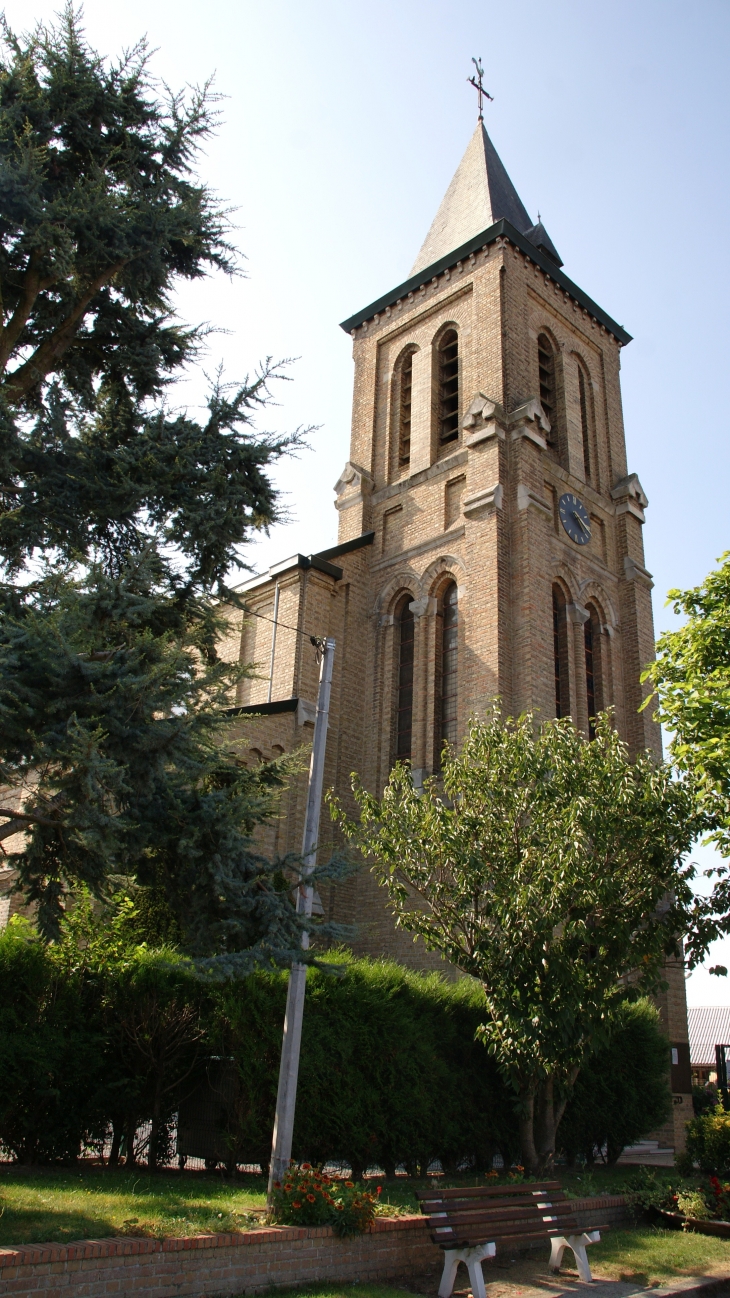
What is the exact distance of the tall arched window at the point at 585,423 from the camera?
2402 cm

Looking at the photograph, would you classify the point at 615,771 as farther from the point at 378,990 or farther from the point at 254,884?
the point at 254,884

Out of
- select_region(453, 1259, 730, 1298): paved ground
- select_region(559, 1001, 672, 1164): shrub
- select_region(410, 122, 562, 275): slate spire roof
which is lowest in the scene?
select_region(453, 1259, 730, 1298): paved ground

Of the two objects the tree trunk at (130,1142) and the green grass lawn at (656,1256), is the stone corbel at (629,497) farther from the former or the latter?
the tree trunk at (130,1142)

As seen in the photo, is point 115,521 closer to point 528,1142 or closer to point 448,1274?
point 448,1274

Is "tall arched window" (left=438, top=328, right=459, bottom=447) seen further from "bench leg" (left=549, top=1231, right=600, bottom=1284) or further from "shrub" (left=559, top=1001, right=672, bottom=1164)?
"bench leg" (left=549, top=1231, right=600, bottom=1284)

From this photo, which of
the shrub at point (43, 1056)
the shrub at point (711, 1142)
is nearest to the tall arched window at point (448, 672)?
the shrub at point (711, 1142)

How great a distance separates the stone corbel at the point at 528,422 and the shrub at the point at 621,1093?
11801 mm

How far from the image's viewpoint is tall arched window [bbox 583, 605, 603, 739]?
826 inches

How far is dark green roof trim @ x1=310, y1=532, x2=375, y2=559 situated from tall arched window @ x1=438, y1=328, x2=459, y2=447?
9.79ft

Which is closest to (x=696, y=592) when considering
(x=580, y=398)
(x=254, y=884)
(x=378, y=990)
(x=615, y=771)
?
(x=615, y=771)

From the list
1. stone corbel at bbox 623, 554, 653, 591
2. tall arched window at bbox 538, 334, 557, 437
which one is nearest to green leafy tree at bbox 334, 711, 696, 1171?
stone corbel at bbox 623, 554, 653, 591

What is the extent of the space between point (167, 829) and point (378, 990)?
484 cm

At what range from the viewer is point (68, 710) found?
23.4 feet

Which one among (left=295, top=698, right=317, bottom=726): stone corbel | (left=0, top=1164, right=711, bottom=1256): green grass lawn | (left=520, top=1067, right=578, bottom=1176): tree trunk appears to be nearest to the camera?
(left=0, top=1164, right=711, bottom=1256): green grass lawn
